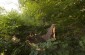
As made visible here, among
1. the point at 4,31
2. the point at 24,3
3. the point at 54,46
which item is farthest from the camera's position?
the point at 24,3

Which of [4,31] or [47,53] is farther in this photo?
[4,31]

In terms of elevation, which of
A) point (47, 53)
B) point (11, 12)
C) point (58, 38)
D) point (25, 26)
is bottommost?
point (47, 53)

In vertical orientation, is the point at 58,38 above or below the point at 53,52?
above

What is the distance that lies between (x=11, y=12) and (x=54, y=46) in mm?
1041

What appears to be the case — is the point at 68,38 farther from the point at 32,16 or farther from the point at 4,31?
the point at 4,31

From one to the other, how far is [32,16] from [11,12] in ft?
1.32

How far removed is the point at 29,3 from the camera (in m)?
3.54

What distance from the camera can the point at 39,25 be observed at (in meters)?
3.53

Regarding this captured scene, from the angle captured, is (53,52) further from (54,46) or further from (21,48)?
(21,48)

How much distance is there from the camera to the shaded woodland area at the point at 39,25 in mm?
3457

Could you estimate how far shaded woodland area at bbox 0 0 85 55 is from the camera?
11.3 feet

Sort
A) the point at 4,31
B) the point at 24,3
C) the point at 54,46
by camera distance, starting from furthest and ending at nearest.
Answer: the point at 24,3 < the point at 4,31 < the point at 54,46

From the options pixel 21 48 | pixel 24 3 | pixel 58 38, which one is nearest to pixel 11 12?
pixel 24 3

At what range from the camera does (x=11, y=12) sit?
3.52 meters
